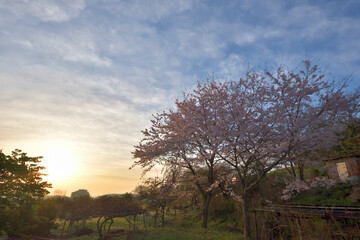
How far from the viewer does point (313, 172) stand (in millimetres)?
31375

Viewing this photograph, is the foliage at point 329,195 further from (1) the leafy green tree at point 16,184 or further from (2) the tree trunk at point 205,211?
(1) the leafy green tree at point 16,184

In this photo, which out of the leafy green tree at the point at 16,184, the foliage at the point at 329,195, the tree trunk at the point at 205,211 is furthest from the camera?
the tree trunk at the point at 205,211

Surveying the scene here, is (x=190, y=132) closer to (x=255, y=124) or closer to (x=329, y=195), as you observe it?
(x=255, y=124)

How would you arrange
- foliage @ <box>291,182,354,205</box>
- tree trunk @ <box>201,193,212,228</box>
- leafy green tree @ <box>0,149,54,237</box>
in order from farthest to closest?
tree trunk @ <box>201,193,212,228</box> → foliage @ <box>291,182,354,205</box> → leafy green tree @ <box>0,149,54,237</box>

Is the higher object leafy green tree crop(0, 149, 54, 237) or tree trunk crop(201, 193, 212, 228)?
leafy green tree crop(0, 149, 54, 237)

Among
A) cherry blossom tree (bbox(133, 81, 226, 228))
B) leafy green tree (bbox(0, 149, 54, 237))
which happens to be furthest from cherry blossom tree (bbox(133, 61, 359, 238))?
leafy green tree (bbox(0, 149, 54, 237))

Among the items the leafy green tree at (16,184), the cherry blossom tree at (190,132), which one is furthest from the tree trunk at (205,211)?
the leafy green tree at (16,184)

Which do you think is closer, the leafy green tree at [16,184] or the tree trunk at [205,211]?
the leafy green tree at [16,184]

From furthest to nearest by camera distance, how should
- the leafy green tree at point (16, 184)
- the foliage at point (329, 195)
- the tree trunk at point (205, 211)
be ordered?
the tree trunk at point (205, 211), the foliage at point (329, 195), the leafy green tree at point (16, 184)

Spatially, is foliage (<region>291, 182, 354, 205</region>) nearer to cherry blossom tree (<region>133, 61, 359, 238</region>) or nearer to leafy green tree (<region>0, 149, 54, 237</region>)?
cherry blossom tree (<region>133, 61, 359, 238</region>)

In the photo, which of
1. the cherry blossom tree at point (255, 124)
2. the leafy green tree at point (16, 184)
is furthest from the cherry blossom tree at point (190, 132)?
the leafy green tree at point (16, 184)

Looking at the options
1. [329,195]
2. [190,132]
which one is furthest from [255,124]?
[329,195]

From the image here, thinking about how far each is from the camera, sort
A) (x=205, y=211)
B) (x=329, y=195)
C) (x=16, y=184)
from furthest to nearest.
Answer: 1. (x=205, y=211)
2. (x=329, y=195)
3. (x=16, y=184)

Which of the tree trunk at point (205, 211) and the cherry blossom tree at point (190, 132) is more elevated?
the cherry blossom tree at point (190, 132)
